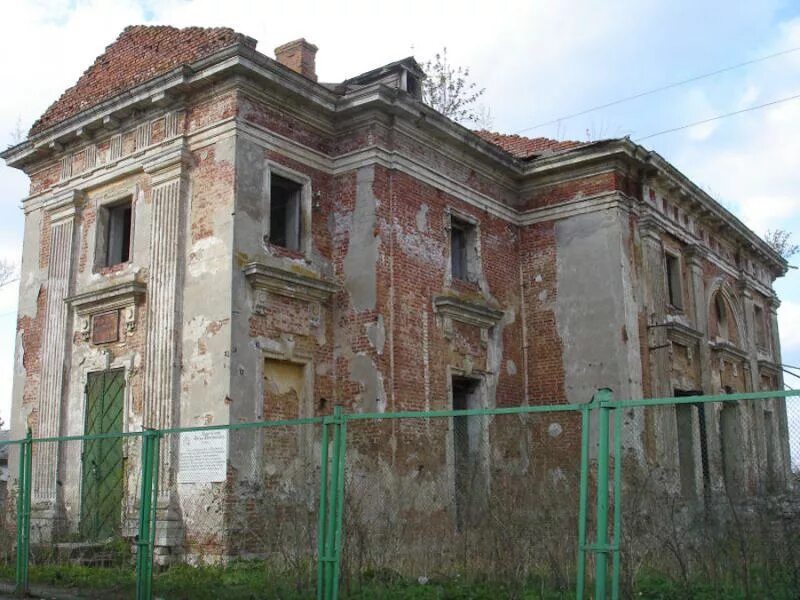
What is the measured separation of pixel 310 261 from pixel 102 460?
455 cm

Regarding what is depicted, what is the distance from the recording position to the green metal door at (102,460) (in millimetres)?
13547

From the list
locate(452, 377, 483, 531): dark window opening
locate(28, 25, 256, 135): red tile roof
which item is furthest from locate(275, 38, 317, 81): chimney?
locate(452, 377, 483, 531): dark window opening

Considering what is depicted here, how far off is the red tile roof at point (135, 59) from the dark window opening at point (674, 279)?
10.1 meters

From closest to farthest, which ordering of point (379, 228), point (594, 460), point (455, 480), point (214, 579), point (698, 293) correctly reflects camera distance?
point (214, 579)
point (455, 480)
point (379, 228)
point (594, 460)
point (698, 293)

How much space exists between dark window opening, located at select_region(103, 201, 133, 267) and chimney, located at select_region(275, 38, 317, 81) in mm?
3979

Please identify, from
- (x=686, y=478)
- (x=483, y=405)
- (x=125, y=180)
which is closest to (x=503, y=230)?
(x=483, y=405)

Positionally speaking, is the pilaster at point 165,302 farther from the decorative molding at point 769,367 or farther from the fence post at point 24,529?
the decorative molding at point 769,367

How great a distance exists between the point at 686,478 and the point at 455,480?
22.0 ft

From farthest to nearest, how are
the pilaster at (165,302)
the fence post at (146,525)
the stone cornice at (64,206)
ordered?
the stone cornice at (64,206)
the pilaster at (165,302)
the fence post at (146,525)

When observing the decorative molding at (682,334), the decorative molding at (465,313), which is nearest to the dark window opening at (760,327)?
the decorative molding at (682,334)

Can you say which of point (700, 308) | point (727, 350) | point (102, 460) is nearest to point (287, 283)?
point (102, 460)

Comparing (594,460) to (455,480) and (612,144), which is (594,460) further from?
(612,144)

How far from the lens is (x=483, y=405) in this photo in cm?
1593

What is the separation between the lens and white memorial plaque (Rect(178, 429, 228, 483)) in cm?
1229
